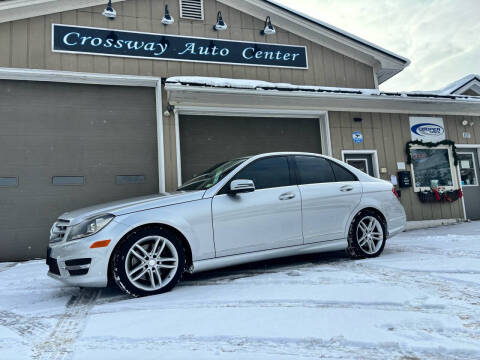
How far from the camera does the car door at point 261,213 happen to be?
145 inches

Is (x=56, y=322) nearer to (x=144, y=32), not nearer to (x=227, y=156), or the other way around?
(x=227, y=156)

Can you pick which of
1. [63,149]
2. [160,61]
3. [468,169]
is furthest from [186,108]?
[468,169]

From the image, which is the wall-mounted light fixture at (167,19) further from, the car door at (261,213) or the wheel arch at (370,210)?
the wheel arch at (370,210)

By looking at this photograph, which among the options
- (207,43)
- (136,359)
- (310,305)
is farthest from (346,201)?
(207,43)

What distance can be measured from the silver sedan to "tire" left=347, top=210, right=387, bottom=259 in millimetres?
13

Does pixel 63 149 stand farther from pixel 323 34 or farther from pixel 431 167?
pixel 431 167

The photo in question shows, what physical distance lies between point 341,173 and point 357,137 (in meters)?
4.47

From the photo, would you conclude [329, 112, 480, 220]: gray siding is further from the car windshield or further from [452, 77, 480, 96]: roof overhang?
the car windshield

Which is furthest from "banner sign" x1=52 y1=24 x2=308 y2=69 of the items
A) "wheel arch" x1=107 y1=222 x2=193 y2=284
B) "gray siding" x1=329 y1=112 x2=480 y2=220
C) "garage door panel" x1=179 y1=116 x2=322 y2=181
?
"wheel arch" x1=107 y1=222 x2=193 y2=284

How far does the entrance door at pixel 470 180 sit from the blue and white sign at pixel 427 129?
88cm

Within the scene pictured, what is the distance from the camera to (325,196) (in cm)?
433

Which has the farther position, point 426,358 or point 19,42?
point 19,42

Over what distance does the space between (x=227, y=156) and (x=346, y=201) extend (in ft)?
12.9

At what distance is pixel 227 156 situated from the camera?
796 cm
